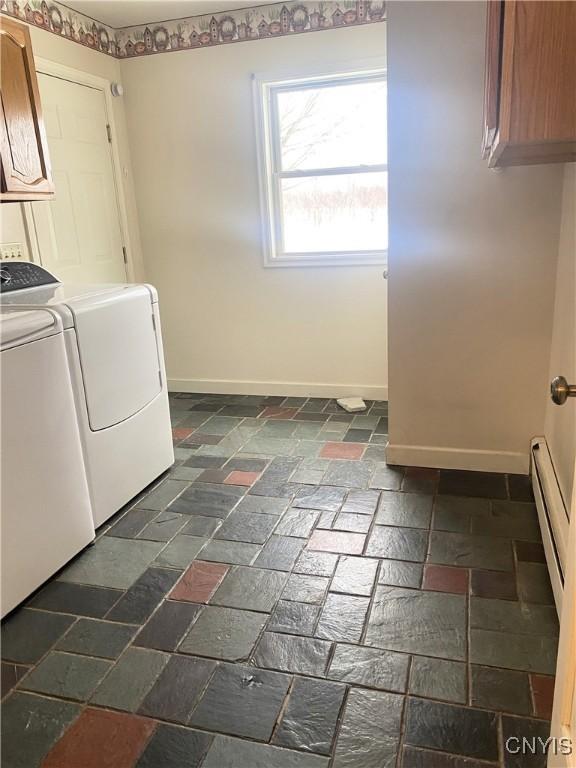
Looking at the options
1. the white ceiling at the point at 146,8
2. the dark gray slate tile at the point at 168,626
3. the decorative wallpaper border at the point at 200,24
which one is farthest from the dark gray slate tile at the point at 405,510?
the white ceiling at the point at 146,8

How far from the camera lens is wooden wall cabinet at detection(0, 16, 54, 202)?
106 inches

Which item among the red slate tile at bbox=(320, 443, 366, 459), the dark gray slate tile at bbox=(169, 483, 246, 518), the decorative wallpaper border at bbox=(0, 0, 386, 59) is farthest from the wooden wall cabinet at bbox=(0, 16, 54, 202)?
the red slate tile at bbox=(320, 443, 366, 459)

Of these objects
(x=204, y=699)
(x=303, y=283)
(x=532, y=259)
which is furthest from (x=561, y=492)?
(x=303, y=283)

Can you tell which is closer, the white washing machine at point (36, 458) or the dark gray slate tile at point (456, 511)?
the white washing machine at point (36, 458)

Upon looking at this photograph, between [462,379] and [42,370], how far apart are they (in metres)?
1.82

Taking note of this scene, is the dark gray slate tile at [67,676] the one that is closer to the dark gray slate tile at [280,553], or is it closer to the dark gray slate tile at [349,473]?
the dark gray slate tile at [280,553]

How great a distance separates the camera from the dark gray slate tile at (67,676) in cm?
162

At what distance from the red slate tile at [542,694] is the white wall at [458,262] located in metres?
1.30

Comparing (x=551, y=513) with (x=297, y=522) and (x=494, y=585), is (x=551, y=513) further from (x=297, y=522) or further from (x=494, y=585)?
(x=297, y=522)

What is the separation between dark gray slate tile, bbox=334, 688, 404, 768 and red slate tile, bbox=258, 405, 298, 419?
2286mm

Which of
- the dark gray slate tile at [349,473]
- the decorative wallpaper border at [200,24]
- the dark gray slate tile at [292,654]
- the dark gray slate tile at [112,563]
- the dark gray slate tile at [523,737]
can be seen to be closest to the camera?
the dark gray slate tile at [523,737]

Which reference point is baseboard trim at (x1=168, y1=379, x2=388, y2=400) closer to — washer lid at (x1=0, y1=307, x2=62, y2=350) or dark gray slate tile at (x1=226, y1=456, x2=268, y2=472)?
dark gray slate tile at (x1=226, y1=456, x2=268, y2=472)

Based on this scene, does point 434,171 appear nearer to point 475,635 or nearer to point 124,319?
point 124,319

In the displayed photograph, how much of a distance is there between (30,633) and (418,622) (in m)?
1.24
